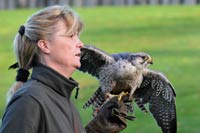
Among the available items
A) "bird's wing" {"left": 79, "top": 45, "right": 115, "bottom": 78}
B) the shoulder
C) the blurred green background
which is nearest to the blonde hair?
the shoulder

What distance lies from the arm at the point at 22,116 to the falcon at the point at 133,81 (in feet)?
8.13

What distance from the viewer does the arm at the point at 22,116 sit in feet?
12.4

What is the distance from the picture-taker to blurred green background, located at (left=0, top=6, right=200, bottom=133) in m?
11.5

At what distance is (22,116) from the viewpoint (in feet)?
12.4

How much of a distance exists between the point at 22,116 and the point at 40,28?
493 millimetres

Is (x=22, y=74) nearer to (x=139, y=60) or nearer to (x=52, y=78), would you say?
(x=52, y=78)

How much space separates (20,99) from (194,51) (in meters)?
15.0

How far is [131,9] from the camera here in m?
29.9

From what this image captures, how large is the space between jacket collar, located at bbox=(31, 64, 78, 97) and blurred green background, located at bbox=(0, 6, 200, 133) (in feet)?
20.2

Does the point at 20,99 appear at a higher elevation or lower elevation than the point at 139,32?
higher

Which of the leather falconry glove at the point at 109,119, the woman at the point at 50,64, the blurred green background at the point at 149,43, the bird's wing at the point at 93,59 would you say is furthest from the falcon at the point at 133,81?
the blurred green background at the point at 149,43

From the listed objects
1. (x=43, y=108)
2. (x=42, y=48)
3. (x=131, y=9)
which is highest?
(x=42, y=48)

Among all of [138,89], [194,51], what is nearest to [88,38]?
[194,51]

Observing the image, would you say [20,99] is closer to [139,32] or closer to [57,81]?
[57,81]
